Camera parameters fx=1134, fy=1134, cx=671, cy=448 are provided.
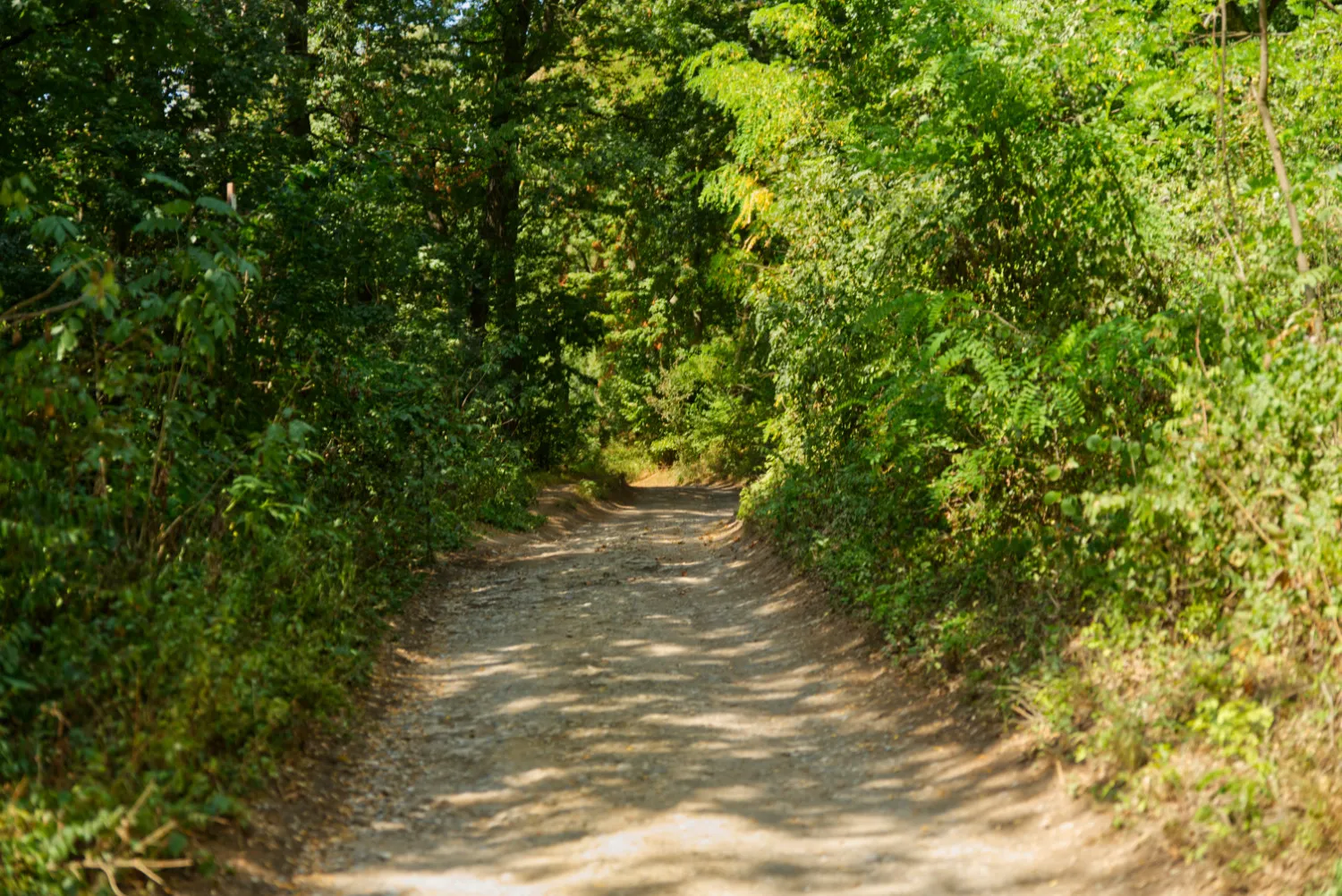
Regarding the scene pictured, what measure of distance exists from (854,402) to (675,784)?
5.48 meters

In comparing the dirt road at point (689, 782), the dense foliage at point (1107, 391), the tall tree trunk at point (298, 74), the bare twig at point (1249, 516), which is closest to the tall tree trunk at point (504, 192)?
the tall tree trunk at point (298, 74)

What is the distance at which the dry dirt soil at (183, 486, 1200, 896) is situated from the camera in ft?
18.6

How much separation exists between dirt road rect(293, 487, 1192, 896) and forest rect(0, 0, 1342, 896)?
48 centimetres

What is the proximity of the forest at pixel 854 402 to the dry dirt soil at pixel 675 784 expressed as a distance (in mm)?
372

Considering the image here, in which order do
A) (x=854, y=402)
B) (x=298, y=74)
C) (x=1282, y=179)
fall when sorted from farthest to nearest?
(x=298, y=74) < (x=854, y=402) < (x=1282, y=179)

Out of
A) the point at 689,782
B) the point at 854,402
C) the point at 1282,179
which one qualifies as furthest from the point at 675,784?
the point at 1282,179

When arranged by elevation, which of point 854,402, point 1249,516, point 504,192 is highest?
point 504,192

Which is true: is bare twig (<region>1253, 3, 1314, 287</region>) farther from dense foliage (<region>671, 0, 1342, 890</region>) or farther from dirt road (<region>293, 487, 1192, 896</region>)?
dirt road (<region>293, 487, 1192, 896</region>)

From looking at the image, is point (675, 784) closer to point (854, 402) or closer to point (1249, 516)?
point (1249, 516)

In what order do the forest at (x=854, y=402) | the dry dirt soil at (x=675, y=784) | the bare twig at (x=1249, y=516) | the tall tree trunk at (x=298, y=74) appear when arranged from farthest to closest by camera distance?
1. the tall tree trunk at (x=298, y=74)
2. the bare twig at (x=1249, y=516)
3. the forest at (x=854, y=402)
4. the dry dirt soil at (x=675, y=784)

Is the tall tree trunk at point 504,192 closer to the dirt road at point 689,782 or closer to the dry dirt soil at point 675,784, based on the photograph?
the dirt road at point 689,782

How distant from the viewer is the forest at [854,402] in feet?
19.3

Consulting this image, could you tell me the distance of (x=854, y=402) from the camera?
11.5 meters

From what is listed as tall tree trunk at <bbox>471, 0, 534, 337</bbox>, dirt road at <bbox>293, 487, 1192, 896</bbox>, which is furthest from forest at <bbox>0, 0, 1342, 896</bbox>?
tall tree trunk at <bbox>471, 0, 534, 337</bbox>
